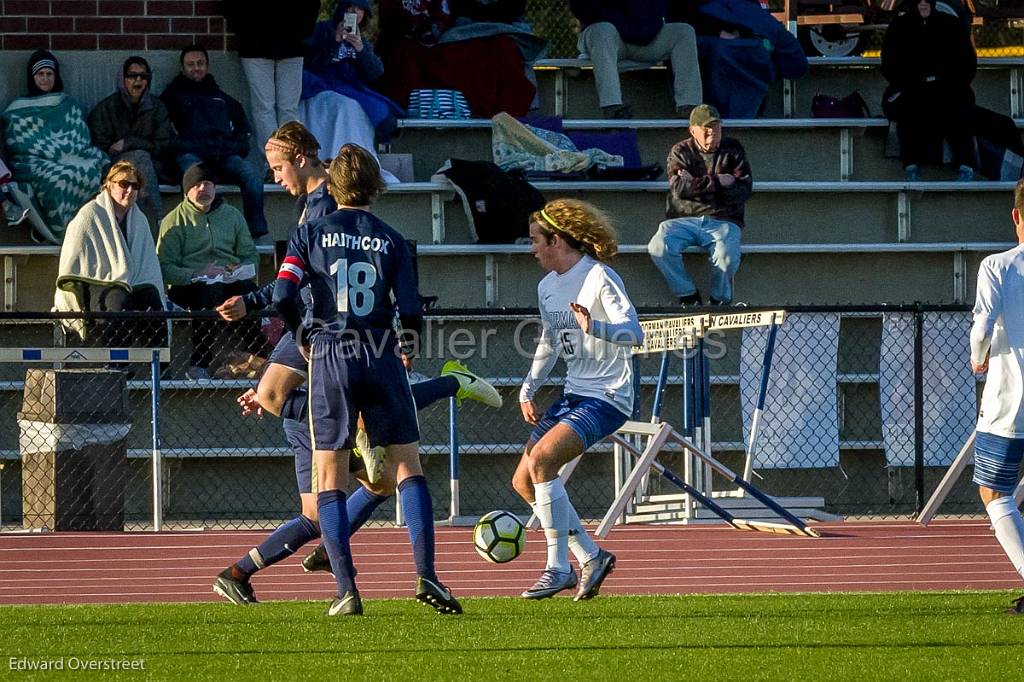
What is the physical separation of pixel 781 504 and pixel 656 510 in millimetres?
817

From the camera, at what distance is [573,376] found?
7.41 meters

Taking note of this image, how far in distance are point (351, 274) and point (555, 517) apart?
1.50m

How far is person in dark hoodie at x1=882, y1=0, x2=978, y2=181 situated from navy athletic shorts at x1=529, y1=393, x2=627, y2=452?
8.26 meters

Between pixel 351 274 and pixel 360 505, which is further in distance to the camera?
pixel 360 505

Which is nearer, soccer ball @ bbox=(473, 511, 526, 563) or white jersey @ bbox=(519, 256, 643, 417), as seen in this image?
white jersey @ bbox=(519, 256, 643, 417)

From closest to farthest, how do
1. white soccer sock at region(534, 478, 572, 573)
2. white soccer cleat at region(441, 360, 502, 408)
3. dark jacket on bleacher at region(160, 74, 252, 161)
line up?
white soccer sock at region(534, 478, 572, 573)
white soccer cleat at region(441, 360, 502, 408)
dark jacket on bleacher at region(160, 74, 252, 161)

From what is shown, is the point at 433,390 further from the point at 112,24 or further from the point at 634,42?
the point at 112,24

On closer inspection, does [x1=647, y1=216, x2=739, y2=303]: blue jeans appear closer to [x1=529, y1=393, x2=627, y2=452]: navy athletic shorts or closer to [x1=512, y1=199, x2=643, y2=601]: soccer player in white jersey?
[x1=512, y1=199, x2=643, y2=601]: soccer player in white jersey

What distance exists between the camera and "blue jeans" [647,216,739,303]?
12.9 metres

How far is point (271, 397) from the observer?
7508 mm

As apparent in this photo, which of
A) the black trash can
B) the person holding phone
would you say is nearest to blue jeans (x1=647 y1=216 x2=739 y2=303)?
the person holding phone

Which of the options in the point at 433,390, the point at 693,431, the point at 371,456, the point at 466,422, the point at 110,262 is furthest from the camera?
the point at 466,422

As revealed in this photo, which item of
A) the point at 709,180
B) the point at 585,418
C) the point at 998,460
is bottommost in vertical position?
the point at 998,460

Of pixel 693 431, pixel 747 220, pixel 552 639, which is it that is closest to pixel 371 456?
pixel 552 639
